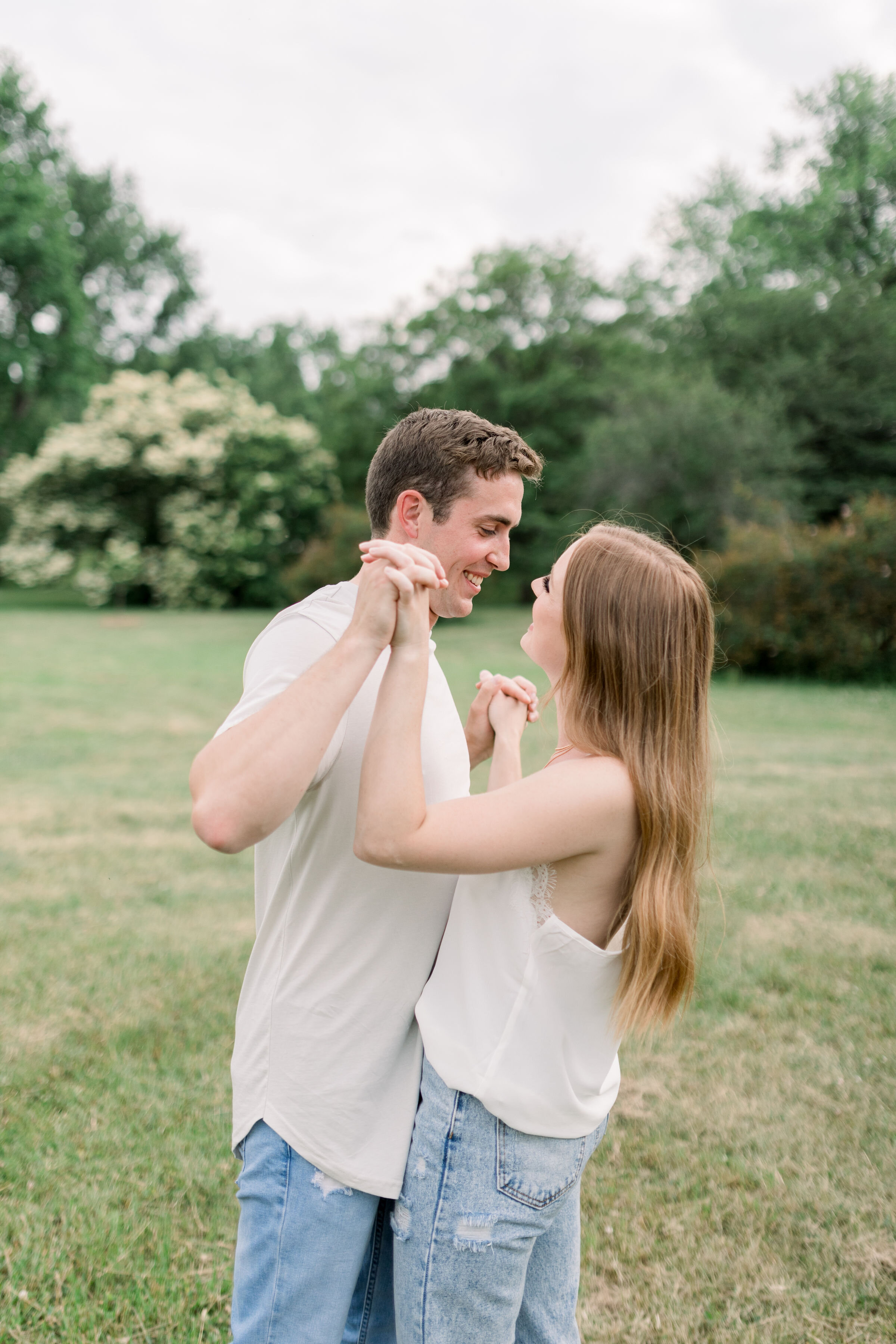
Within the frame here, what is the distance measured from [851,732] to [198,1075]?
1009cm

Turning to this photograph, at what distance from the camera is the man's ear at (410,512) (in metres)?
2.08

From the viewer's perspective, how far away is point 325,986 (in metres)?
1.67

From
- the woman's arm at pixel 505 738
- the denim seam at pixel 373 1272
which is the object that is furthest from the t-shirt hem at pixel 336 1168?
the woman's arm at pixel 505 738

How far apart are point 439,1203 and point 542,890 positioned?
1.78 feet

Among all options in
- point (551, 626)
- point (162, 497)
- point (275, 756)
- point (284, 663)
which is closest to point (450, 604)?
point (551, 626)

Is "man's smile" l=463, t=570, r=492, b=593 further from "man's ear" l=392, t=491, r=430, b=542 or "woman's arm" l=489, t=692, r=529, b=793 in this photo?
"woman's arm" l=489, t=692, r=529, b=793

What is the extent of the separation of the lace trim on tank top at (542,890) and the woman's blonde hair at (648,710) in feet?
0.47

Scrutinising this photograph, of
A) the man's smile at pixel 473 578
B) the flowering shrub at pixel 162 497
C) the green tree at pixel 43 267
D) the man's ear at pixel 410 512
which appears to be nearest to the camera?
the man's ear at pixel 410 512

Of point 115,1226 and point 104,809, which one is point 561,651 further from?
point 104,809

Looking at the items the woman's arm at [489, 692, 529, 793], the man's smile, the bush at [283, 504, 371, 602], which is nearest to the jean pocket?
the woman's arm at [489, 692, 529, 793]

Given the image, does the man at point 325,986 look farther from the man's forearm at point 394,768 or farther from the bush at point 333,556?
the bush at point 333,556

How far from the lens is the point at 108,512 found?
100 ft

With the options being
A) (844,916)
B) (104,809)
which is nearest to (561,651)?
(844,916)

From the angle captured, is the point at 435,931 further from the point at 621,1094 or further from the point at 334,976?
the point at 621,1094
